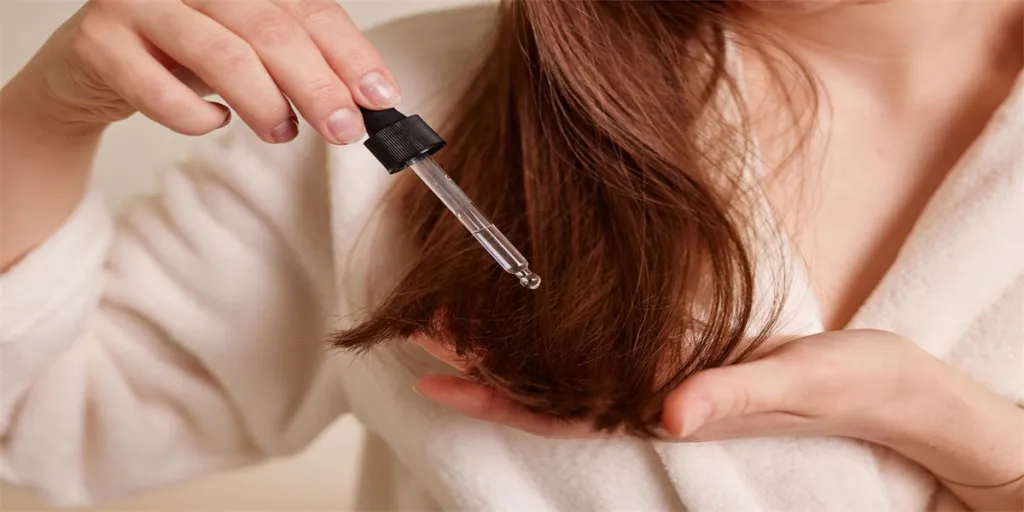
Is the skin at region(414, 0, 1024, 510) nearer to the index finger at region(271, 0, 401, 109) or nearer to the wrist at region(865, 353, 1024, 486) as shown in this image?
the wrist at region(865, 353, 1024, 486)

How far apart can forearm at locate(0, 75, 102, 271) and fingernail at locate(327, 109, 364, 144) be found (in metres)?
0.19

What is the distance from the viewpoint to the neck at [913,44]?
1.75 ft

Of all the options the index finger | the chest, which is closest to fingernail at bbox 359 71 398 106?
the index finger

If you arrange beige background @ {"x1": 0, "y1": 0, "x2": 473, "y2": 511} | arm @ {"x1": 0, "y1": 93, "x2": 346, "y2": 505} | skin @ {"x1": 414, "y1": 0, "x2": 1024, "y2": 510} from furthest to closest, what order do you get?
beige background @ {"x1": 0, "y1": 0, "x2": 473, "y2": 511} < arm @ {"x1": 0, "y1": 93, "x2": 346, "y2": 505} < skin @ {"x1": 414, "y1": 0, "x2": 1024, "y2": 510}

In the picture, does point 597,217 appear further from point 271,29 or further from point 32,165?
point 32,165

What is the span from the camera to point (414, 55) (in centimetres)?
55

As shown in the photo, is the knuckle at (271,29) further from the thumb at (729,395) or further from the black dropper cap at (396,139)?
the thumb at (729,395)

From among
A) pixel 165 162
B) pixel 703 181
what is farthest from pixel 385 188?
pixel 165 162

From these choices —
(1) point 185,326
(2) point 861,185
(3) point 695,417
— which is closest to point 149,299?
(1) point 185,326

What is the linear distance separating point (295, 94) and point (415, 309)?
15 centimetres

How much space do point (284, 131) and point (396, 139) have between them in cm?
5

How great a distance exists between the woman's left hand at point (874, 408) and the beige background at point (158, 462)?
453 millimetres

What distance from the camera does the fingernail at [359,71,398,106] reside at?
35cm

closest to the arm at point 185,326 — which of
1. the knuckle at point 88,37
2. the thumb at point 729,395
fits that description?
the knuckle at point 88,37
